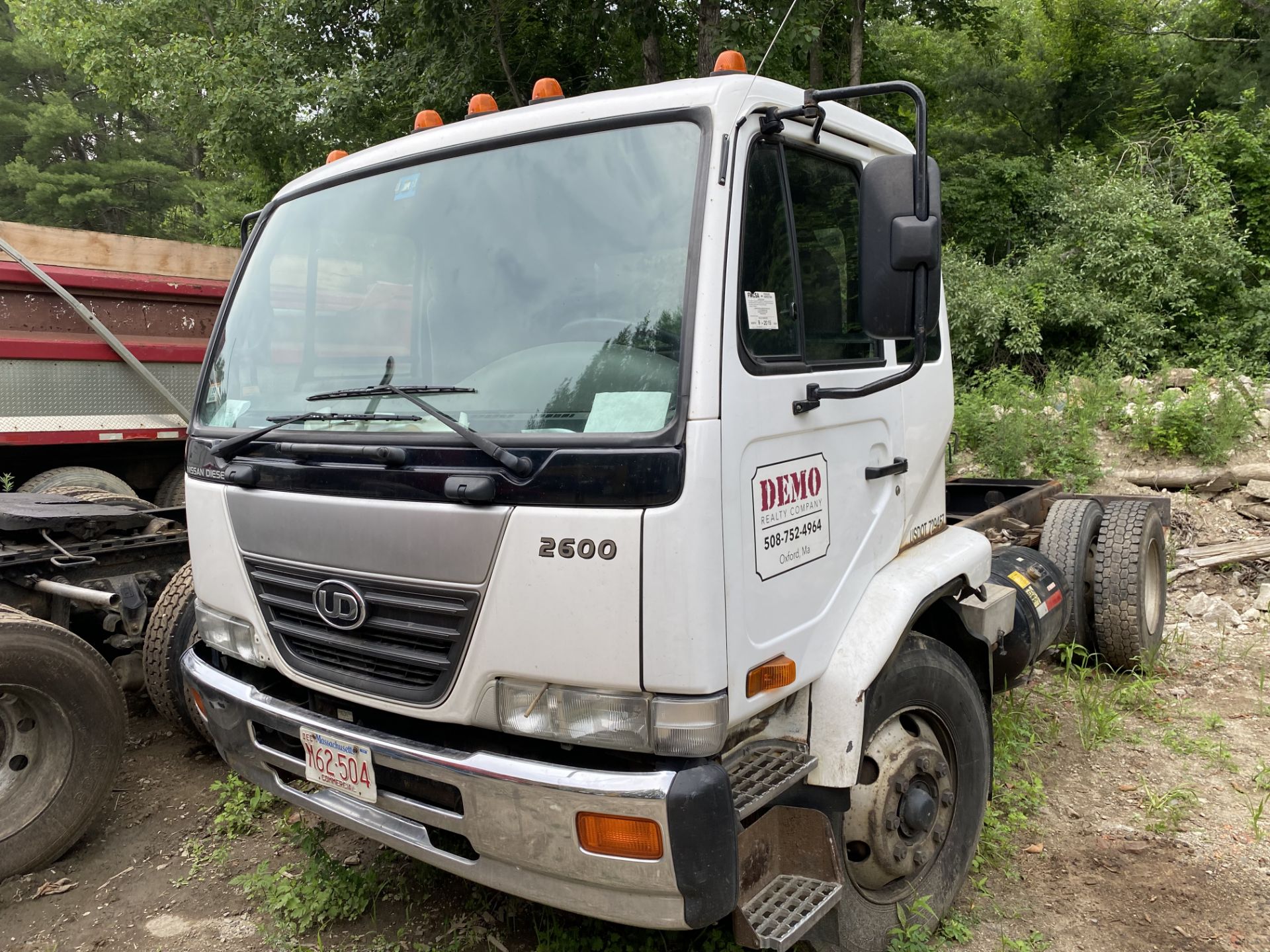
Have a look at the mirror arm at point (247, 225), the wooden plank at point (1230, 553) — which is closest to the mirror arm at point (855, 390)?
the mirror arm at point (247, 225)

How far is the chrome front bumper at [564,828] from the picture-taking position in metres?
2.02

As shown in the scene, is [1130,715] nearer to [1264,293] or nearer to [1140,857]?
[1140,857]

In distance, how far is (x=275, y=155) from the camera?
13812 millimetres

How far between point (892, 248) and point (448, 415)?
1.19m

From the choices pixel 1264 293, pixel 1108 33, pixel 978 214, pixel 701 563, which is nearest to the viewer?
pixel 701 563

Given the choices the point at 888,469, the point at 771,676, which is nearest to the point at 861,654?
the point at 771,676

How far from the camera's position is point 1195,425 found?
8.75 meters

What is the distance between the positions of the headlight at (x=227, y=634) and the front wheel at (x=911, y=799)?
5.94 feet

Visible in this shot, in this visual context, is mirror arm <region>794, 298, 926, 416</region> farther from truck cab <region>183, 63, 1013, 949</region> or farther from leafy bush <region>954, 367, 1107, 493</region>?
leafy bush <region>954, 367, 1107, 493</region>

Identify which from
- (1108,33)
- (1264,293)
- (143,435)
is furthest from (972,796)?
(1108,33)

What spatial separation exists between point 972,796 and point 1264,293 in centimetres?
1228

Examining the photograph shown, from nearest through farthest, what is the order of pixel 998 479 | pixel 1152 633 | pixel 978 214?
1. pixel 1152 633
2. pixel 998 479
3. pixel 978 214

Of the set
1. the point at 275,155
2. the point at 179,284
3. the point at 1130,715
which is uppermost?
the point at 275,155

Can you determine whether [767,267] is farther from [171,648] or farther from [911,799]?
[171,648]
